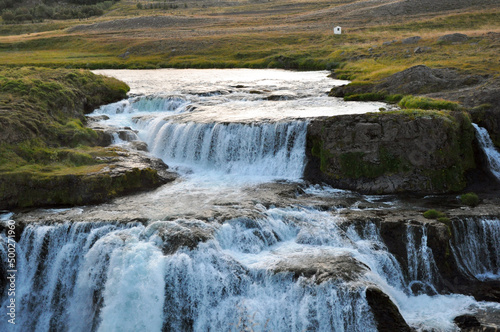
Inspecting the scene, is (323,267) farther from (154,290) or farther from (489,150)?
(489,150)

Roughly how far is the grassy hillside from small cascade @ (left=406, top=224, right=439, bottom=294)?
62.3 ft

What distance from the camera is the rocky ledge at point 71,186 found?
2159 centimetres

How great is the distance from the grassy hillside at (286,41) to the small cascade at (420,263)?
19.0 meters

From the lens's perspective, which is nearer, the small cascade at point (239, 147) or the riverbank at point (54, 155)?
the riverbank at point (54, 155)

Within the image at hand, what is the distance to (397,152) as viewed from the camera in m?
23.5

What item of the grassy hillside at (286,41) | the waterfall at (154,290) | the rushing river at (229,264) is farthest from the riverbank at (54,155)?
the grassy hillside at (286,41)

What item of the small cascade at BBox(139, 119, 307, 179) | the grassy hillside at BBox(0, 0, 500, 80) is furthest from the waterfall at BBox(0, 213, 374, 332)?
the grassy hillside at BBox(0, 0, 500, 80)

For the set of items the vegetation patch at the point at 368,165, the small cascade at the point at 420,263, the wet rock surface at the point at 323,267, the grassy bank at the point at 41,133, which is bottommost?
the small cascade at the point at 420,263

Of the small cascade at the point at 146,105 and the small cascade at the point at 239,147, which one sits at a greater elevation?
the small cascade at the point at 146,105

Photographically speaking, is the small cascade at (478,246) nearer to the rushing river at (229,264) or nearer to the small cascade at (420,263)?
the rushing river at (229,264)

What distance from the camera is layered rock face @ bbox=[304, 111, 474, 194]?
904 inches

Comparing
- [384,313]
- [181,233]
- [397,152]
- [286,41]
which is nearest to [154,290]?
[181,233]

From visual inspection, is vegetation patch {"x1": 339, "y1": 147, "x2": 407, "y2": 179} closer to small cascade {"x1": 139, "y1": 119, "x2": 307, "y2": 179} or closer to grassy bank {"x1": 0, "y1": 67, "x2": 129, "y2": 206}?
small cascade {"x1": 139, "y1": 119, "x2": 307, "y2": 179}

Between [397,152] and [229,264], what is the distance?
11316mm
